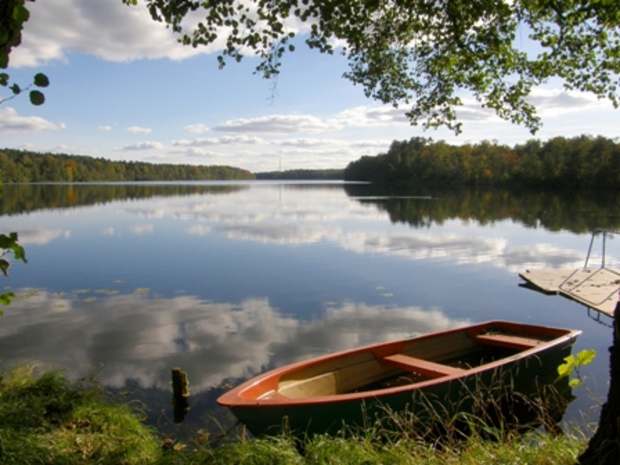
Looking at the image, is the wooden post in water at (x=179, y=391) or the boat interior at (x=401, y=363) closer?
the boat interior at (x=401, y=363)

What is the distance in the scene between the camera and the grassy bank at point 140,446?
4406 mm

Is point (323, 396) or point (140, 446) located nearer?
point (140, 446)

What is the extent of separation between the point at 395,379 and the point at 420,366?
597mm

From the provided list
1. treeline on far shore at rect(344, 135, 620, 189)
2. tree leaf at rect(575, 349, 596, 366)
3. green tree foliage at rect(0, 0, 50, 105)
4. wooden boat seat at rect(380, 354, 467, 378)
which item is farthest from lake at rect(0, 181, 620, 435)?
treeline on far shore at rect(344, 135, 620, 189)

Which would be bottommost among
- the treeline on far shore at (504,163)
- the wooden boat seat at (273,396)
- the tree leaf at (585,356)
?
the wooden boat seat at (273,396)

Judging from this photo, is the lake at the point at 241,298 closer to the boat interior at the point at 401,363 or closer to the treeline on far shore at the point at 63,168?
the boat interior at the point at 401,363

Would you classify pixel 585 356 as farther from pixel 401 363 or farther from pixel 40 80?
pixel 401 363

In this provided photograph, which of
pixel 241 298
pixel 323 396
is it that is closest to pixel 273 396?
pixel 323 396

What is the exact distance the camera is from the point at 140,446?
5.56 m

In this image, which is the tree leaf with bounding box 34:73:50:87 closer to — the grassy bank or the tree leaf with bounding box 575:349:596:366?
the grassy bank

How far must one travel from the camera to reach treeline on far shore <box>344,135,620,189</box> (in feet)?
236

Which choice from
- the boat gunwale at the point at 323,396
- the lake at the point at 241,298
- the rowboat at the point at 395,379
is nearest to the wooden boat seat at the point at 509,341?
the rowboat at the point at 395,379

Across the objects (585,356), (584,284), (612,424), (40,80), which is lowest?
(584,284)

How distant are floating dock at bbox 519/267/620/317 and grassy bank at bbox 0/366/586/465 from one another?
1028 centimetres
